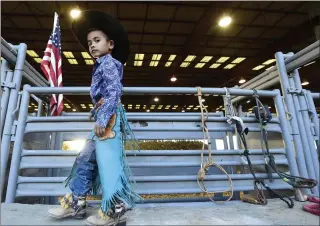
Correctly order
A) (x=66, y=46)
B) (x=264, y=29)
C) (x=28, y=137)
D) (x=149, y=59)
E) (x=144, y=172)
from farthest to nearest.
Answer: (x=149, y=59) → (x=66, y=46) → (x=264, y=29) → (x=144, y=172) → (x=28, y=137)

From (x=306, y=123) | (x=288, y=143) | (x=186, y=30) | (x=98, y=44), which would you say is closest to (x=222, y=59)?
(x=186, y=30)

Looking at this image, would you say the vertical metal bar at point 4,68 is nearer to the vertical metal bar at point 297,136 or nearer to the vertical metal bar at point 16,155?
the vertical metal bar at point 16,155

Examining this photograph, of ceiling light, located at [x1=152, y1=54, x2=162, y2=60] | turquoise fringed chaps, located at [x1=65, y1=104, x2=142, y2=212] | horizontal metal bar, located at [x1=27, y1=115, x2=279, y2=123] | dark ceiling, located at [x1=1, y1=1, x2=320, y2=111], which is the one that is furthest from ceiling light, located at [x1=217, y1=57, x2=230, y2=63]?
turquoise fringed chaps, located at [x1=65, y1=104, x2=142, y2=212]

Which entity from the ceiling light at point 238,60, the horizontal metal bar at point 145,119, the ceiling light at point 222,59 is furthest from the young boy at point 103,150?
the ceiling light at point 238,60

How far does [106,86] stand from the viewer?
1668 mm

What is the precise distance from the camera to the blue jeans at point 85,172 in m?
1.63

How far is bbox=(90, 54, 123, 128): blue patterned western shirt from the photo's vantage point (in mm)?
1581

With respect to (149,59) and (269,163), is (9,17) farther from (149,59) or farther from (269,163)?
(269,163)

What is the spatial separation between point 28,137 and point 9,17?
29.2 feet

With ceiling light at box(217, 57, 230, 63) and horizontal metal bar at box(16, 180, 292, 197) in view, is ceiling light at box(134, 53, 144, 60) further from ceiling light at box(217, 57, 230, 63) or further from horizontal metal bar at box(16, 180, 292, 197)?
horizontal metal bar at box(16, 180, 292, 197)

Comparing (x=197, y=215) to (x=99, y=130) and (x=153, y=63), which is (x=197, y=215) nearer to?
(x=99, y=130)

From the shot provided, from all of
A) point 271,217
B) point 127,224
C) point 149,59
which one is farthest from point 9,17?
point 271,217

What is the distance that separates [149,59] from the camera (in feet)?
42.7

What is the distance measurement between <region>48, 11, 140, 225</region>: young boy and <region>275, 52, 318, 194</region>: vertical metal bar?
1.66 m
